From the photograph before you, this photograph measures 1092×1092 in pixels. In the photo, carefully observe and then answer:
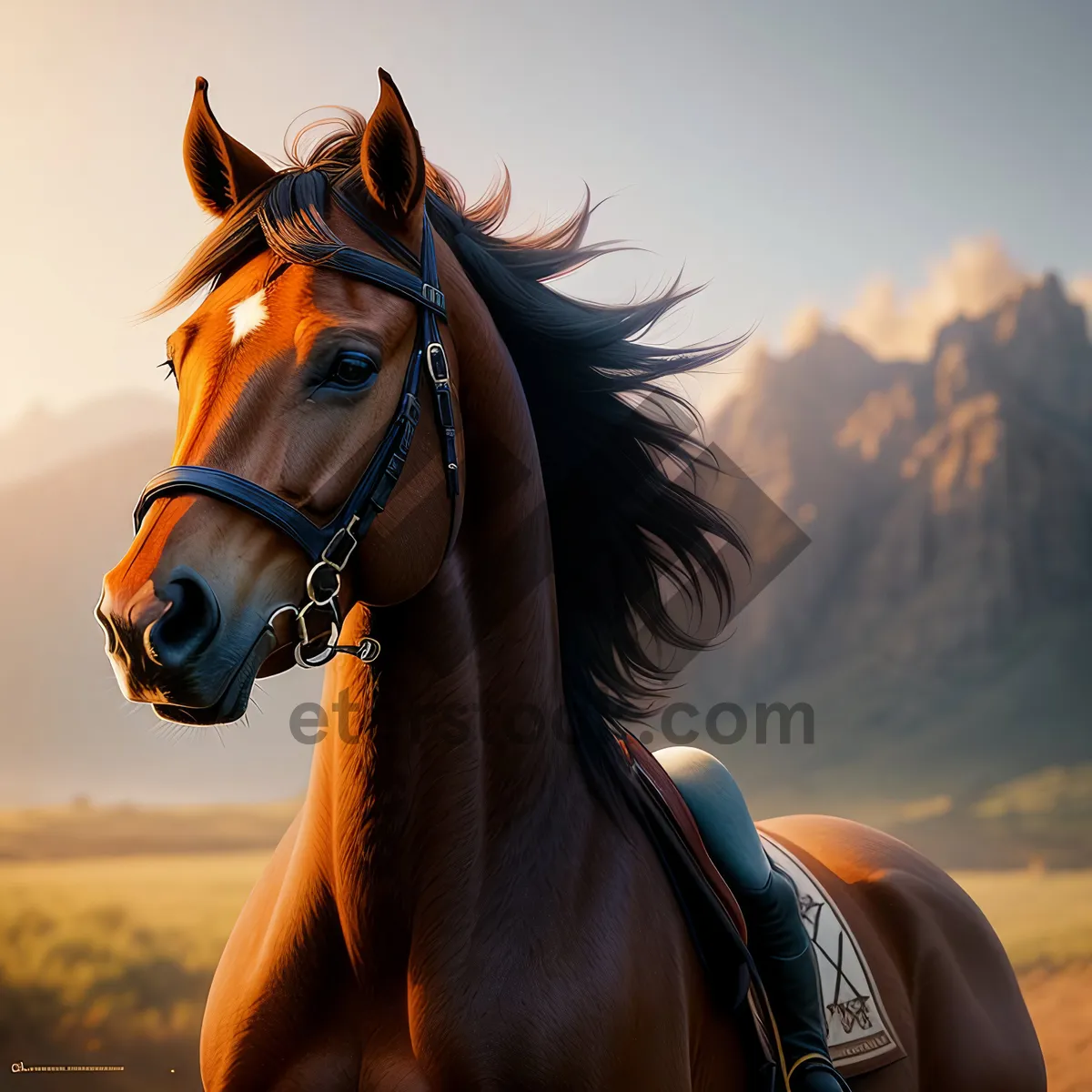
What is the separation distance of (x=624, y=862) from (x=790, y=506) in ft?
66.4

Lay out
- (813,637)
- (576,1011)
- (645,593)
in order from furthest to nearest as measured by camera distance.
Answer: (813,637), (645,593), (576,1011)

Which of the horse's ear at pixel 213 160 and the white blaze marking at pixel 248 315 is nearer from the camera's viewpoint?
the white blaze marking at pixel 248 315

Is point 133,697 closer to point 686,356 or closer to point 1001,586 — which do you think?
point 686,356

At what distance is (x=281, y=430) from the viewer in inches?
55.4

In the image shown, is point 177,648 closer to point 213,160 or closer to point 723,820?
point 213,160

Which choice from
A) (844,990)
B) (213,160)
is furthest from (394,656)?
(844,990)

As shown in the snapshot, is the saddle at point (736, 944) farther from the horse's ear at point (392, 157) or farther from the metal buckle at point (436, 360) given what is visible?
the horse's ear at point (392, 157)

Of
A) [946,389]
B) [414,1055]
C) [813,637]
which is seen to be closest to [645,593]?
[414,1055]

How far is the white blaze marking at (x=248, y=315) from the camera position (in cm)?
146

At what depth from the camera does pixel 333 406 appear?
145 centimetres

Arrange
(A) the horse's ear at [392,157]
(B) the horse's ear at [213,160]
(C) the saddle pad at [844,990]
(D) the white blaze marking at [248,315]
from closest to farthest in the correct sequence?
(D) the white blaze marking at [248,315]
(A) the horse's ear at [392,157]
(B) the horse's ear at [213,160]
(C) the saddle pad at [844,990]

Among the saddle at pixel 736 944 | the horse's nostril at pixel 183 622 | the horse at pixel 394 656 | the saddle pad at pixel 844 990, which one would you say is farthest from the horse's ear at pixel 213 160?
the saddle pad at pixel 844 990

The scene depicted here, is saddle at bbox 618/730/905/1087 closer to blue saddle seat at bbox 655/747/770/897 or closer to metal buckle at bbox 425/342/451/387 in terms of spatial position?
blue saddle seat at bbox 655/747/770/897

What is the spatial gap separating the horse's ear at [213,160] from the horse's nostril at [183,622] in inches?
33.5
